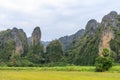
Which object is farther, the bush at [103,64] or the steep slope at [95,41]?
the steep slope at [95,41]

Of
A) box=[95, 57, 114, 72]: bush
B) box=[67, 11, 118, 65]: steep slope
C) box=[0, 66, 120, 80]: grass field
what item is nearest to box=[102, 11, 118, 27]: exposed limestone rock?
box=[67, 11, 118, 65]: steep slope

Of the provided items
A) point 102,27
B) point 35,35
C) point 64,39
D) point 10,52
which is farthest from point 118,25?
point 64,39

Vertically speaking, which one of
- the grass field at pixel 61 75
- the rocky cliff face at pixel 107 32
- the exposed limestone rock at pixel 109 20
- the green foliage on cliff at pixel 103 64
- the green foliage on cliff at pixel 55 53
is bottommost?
the grass field at pixel 61 75

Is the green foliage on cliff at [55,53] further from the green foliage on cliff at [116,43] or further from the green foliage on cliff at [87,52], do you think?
the green foliage on cliff at [116,43]

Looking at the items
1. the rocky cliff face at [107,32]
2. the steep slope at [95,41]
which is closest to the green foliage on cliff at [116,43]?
the steep slope at [95,41]

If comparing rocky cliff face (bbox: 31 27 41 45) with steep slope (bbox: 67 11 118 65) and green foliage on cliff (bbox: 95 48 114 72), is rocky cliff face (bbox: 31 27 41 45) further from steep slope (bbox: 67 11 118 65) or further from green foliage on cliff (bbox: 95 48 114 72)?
green foliage on cliff (bbox: 95 48 114 72)

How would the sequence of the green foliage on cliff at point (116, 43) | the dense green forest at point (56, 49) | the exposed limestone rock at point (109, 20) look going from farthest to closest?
the exposed limestone rock at point (109, 20), the dense green forest at point (56, 49), the green foliage on cliff at point (116, 43)

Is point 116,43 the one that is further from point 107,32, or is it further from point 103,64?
point 103,64

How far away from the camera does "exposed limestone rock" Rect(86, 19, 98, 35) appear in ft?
344

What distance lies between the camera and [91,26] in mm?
107125

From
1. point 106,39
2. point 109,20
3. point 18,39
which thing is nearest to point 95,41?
point 106,39

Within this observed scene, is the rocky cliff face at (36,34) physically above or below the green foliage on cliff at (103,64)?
above

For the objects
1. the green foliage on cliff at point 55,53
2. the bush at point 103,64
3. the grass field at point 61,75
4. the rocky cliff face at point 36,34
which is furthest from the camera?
the rocky cliff face at point 36,34

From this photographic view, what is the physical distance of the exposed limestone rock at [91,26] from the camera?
10481cm
